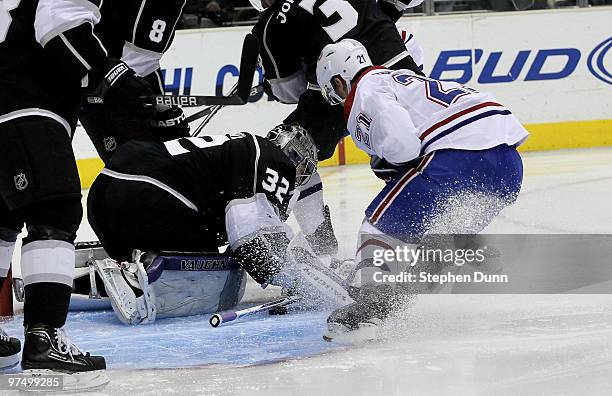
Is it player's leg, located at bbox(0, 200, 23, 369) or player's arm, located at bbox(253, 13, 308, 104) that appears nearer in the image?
player's leg, located at bbox(0, 200, 23, 369)

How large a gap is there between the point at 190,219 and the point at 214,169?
169mm

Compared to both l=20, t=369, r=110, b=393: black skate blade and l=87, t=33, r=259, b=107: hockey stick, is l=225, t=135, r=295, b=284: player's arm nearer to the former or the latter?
l=87, t=33, r=259, b=107: hockey stick

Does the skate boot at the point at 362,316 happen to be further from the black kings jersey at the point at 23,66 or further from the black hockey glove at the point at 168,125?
the black hockey glove at the point at 168,125

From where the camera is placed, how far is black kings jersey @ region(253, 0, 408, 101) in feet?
13.1

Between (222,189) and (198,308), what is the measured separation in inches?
14.9

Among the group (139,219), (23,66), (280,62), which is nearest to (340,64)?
(139,219)

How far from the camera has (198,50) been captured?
683 cm

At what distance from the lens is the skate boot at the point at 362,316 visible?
2898 millimetres

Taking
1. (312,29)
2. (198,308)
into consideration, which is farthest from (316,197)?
(198,308)

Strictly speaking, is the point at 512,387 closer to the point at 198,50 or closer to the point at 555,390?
the point at 555,390

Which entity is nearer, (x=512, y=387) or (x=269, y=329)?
(x=512, y=387)

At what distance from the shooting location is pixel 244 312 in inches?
128

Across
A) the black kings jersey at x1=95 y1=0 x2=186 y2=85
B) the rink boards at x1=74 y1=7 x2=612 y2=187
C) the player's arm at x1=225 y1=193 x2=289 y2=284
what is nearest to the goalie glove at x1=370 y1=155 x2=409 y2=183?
the player's arm at x1=225 y1=193 x2=289 y2=284

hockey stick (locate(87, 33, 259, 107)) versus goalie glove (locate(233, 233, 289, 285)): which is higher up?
hockey stick (locate(87, 33, 259, 107))
